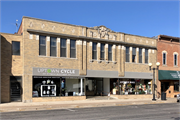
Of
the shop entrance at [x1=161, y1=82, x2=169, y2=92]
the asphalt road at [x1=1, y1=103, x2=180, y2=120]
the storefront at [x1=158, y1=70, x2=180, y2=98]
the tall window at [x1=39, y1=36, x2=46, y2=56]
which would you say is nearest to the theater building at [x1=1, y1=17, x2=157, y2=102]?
the tall window at [x1=39, y1=36, x2=46, y2=56]

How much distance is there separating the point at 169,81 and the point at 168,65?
8.39 feet

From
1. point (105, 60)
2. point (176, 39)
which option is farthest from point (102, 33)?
point (176, 39)

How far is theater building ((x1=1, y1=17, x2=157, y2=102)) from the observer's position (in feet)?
65.0

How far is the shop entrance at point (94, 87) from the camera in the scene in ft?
87.3

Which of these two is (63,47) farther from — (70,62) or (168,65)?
(168,65)

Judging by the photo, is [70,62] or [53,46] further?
[70,62]

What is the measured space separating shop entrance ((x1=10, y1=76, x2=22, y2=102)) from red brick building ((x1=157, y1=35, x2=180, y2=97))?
20103mm

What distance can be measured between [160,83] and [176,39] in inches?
321

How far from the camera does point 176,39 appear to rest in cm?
3177

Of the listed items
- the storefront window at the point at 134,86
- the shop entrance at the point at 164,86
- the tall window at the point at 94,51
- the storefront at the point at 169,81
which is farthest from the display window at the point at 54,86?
the shop entrance at the point at 164,86

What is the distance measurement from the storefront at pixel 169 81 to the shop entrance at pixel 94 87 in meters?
9.30

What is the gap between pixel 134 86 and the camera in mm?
27578

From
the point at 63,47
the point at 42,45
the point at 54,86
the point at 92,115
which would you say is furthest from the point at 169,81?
the point at 92,115

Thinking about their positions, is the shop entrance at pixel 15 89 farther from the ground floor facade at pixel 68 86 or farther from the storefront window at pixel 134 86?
the storefront window at pixel 134 86
